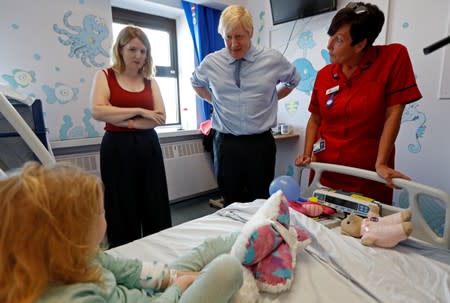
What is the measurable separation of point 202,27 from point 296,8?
37.6 inches

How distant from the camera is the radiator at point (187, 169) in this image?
9.39 feet

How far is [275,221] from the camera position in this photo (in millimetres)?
901

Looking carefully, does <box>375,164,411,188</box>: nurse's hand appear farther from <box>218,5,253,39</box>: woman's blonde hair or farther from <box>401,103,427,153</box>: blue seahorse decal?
<box>401,103,427,153</box>: blue seahorse decal

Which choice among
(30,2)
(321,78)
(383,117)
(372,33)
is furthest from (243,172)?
(30,2)

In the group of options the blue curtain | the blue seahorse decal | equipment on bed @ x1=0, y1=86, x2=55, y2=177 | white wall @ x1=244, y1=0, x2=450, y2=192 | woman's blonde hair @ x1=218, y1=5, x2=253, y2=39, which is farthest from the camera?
the blue curtain

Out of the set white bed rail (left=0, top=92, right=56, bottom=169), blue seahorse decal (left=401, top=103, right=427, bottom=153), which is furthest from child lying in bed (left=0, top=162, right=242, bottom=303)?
blue seahorse decal (left=401, top=103, right=427, bottom=153)

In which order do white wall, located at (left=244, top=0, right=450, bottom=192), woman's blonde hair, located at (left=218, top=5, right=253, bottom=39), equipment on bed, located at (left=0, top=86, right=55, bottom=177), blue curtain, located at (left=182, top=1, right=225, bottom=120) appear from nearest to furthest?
1. equipment on bed, located at (left=0, top=86, right=55, bottom=177)
2. woman's blonde hair, located at (left=218, top=5, right=253, bottom=39)
3. white wall, located at (left=244, top=0, right=450, bottom=192)
4. blue curtain, located at (left=182, top=1, right=225, bottom=120)

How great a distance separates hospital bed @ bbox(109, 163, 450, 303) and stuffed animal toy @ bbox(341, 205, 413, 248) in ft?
0.10

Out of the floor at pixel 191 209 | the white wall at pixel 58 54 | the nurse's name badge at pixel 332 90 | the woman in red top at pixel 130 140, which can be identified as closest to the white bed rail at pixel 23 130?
the woman in red top at pixel 130 140

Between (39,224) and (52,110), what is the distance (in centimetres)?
204

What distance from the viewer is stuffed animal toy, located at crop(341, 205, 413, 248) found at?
91cm

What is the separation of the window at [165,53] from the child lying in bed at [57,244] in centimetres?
262

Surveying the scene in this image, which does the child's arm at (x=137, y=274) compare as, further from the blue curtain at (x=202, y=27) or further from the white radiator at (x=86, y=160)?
the blue curtain at (x=202, y=27)

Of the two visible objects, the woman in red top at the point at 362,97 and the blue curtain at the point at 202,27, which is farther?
the blue curtain at the point at 202,27
